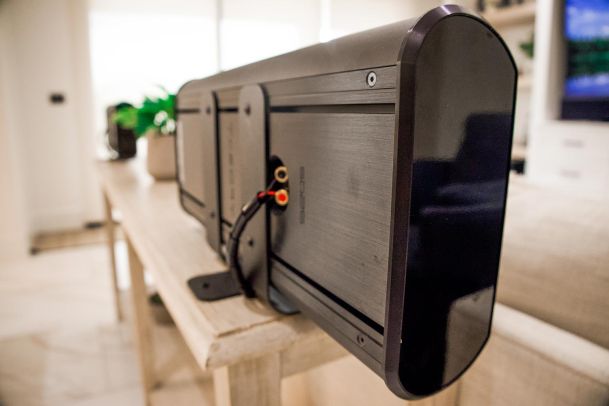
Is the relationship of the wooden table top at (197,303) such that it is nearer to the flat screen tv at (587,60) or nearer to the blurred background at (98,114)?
the blurred background at (98,114)

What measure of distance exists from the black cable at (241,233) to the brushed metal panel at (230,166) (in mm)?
73

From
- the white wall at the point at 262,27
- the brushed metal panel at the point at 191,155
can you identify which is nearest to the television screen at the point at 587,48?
the white wall at the point at 262,27

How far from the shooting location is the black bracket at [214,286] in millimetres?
570

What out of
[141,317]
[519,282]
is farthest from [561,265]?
[141,317]

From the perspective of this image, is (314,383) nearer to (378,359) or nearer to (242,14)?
(378,359)

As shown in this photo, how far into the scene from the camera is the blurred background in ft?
5.95

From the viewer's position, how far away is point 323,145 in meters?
0.41

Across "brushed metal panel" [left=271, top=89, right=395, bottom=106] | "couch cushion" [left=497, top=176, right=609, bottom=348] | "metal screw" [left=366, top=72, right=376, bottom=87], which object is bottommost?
"couch cushion" [left=497, top=176, right=609, bottom=348]

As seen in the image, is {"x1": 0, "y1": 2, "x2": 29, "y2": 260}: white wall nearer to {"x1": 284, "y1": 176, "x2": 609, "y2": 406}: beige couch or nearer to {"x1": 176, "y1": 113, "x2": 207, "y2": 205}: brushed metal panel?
{"x1": 176, "y1": 113, "x2": 207, "y2": 205}: brushed metal panel

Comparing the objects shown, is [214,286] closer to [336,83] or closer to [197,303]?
[197,303]

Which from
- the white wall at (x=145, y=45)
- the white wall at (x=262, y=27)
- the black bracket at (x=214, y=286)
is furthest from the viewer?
the white wall at (x=262, y=27)

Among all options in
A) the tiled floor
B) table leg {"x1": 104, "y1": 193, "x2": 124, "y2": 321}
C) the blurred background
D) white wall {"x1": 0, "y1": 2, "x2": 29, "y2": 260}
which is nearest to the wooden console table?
the tiled floor

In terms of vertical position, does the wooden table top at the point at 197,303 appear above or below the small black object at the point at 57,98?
below

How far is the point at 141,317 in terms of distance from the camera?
1289mm
